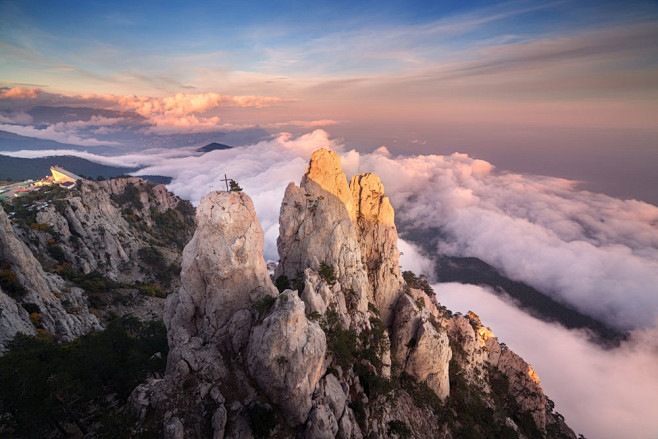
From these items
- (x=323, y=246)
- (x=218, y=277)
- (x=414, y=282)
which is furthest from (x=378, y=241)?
(x=218, y=277)

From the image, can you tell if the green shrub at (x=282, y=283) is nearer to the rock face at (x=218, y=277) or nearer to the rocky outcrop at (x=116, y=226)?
the rock face at (x=218, y=277)

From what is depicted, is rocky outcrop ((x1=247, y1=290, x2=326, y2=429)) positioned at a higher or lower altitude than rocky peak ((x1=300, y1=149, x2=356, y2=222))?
lower

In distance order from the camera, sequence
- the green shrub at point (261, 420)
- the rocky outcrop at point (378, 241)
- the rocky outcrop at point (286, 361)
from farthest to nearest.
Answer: the rocky outcrop at point (378, 241)
the rocky outcrop at point (286, 361)
the green shrub at point (261, 420)

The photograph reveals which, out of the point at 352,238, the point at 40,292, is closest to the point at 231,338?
the point at 352,238

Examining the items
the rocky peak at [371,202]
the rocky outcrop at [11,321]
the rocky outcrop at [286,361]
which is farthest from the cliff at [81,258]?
the rocky peak at [371,202]

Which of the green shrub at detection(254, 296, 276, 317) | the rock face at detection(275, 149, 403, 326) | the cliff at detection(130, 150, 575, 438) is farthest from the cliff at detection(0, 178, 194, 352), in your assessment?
the rock face at detection(275, 149, 403, 326)

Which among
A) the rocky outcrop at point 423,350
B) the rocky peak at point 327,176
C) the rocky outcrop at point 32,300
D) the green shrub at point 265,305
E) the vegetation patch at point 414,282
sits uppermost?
the rocky peak at point 327,176

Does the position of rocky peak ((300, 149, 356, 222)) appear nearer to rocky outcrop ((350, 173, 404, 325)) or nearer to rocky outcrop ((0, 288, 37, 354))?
rocky outcrop ((350, 173, 404, 325))
